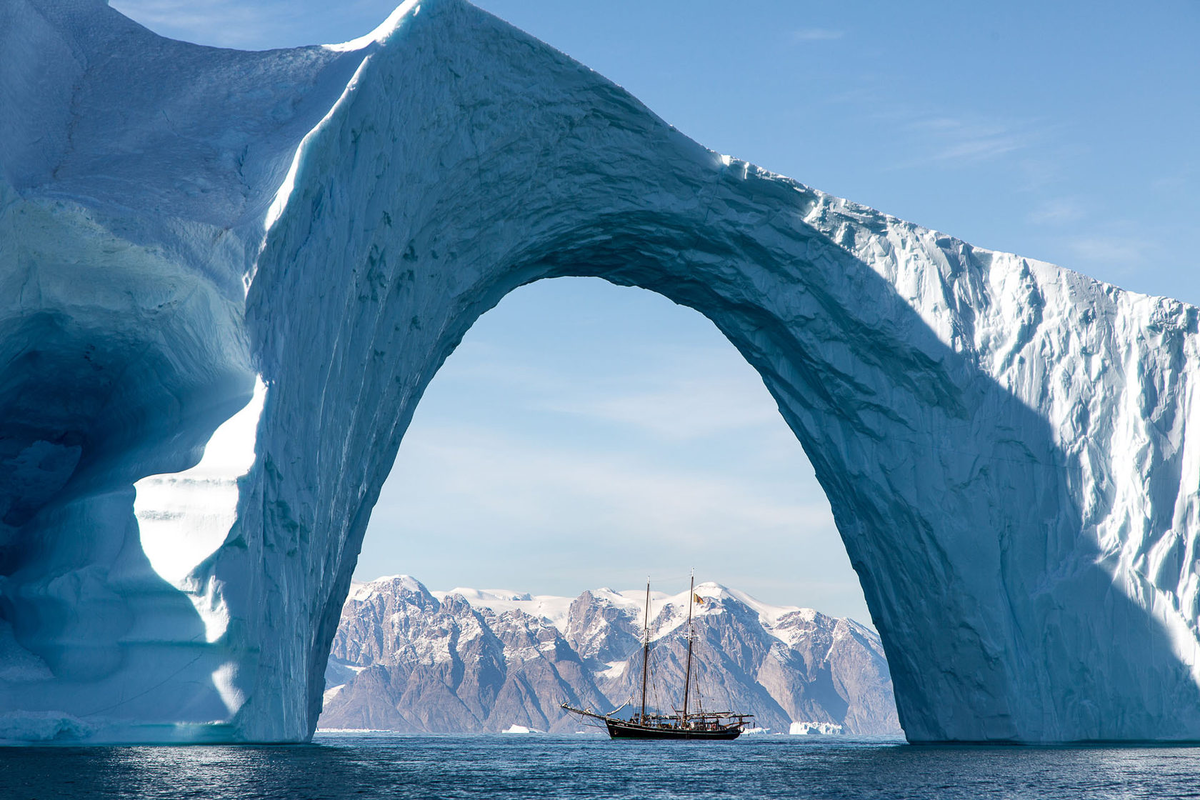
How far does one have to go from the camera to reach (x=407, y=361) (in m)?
17.4

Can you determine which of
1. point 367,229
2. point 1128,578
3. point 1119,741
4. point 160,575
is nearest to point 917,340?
point 1128,578

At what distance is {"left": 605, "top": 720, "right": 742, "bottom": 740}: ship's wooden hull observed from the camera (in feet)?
163

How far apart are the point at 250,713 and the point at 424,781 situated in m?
2.10

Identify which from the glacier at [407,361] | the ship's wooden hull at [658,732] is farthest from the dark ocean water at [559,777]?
the ship's wooden hull at [658,732]

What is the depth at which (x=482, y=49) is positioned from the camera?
16984mm

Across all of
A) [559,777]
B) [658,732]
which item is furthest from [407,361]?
[658,732]

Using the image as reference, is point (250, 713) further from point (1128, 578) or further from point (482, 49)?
point (1128, 578)

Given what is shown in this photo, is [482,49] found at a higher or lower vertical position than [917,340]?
higher

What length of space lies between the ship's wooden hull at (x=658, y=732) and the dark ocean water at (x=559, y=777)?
3248cm

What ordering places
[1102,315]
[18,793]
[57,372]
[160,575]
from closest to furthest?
1. [18,793]
2. [160,575]
3. [57,372]
4. [1102,315]

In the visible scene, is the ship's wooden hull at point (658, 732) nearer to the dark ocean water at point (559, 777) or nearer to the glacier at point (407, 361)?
the glacier at point (407, 361)

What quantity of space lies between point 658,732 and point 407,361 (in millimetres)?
36024

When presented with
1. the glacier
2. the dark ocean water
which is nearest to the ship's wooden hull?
the glacier

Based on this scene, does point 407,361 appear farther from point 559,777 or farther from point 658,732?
point 658,732
